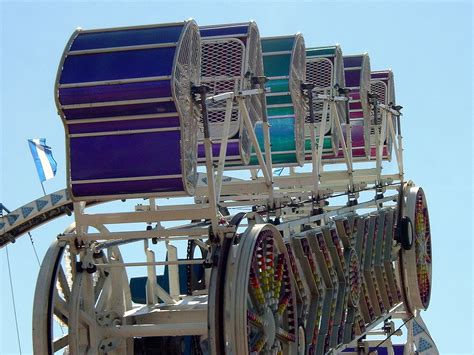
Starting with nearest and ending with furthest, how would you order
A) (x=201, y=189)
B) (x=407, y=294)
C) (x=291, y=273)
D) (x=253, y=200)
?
(x=291, y=273)
(x=201, y=189)
(x=253, y=200)
(x=407, y=294)

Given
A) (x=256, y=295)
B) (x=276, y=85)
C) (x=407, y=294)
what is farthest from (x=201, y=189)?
(x=407, y=294)

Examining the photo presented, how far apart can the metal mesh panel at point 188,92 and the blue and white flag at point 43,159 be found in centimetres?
1062

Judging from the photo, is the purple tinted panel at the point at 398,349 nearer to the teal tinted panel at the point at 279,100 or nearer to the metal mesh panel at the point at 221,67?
the teal tinted panel at the point at 279,100

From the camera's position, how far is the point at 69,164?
62.9ft

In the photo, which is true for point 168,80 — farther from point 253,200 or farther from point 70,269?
point 253,200

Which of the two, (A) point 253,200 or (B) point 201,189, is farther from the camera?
(A) point 253,200

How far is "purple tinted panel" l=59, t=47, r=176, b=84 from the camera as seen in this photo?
18.9 meters

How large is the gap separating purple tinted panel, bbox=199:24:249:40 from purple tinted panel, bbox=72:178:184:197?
4.26 m

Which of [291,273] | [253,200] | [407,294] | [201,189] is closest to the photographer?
[291,273]

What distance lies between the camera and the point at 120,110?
18969 mm

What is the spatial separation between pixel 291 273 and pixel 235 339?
3088 millimetres

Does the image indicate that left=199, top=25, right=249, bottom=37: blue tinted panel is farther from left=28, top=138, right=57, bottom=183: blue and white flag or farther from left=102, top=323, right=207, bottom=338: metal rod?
left=28, top=138, right=57, bottom=183: blue and white flag

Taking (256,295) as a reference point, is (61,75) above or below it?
above

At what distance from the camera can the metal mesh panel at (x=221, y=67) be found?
2214 cm
